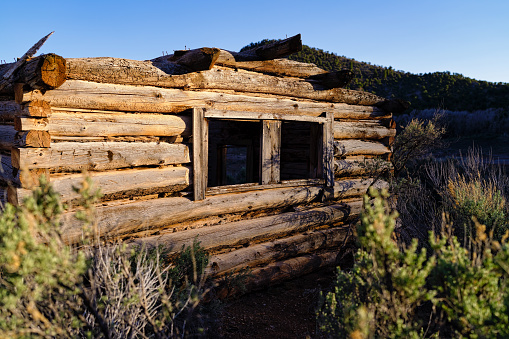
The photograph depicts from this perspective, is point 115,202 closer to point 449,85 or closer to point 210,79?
point 210,79

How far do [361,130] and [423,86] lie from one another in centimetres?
2407

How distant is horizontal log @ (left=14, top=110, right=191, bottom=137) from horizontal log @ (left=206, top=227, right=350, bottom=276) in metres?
1.81

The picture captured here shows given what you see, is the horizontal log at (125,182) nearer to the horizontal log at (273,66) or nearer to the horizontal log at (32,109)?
the horizontal log at (32,109)

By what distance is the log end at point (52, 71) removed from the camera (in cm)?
368

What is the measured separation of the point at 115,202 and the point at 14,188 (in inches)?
40.9

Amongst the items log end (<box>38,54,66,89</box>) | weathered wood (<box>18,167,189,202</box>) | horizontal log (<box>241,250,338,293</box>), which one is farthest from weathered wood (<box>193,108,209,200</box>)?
log end (<box>38,54,66,89</box>)

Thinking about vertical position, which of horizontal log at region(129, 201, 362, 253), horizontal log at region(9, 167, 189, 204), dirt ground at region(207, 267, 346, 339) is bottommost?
dirt ground at region(207, 267, 346, 339)

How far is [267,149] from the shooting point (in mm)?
5953

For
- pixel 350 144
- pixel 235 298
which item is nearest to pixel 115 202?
pixel 235 298

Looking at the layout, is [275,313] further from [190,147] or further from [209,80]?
[209,80]

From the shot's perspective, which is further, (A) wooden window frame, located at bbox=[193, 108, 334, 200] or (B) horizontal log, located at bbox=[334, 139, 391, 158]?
(B) horizontal log, located at bbox=[334, 139, 391, 158]

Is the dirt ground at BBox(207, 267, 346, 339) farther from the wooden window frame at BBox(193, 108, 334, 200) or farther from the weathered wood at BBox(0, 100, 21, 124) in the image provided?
the weathered wood at BBox(0, 100, 21, 124)

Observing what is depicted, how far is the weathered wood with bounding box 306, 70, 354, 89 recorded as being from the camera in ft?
21.1

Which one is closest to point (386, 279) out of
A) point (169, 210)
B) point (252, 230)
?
point (169, 210)
